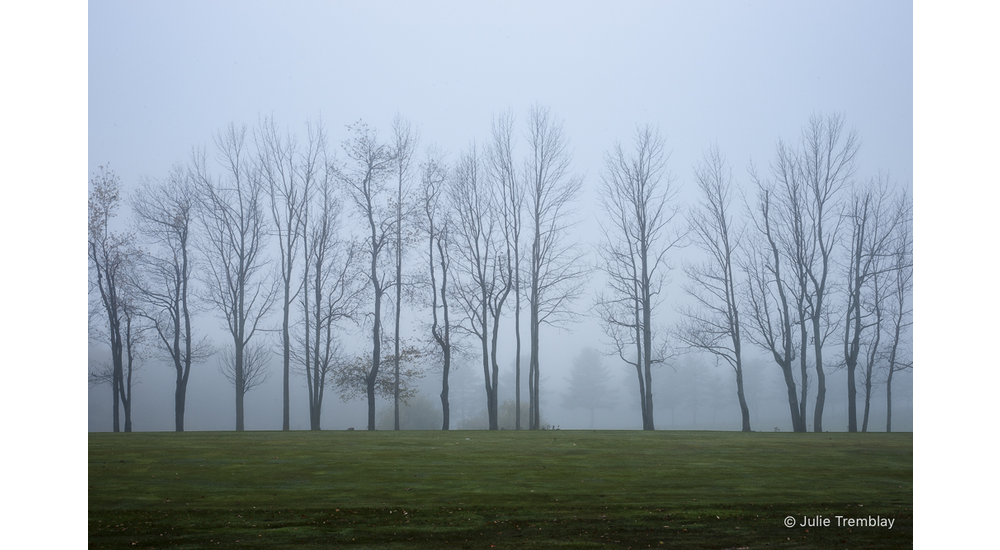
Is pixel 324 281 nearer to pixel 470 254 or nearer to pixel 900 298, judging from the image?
pixel 470 254

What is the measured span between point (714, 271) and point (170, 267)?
2475 cm

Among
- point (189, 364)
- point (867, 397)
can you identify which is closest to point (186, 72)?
point (189, 364)

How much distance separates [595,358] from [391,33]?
51.5 metres

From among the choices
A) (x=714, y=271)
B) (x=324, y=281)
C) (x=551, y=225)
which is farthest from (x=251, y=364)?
(x=714, y=271)

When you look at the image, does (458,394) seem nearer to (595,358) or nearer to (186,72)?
(595,358)

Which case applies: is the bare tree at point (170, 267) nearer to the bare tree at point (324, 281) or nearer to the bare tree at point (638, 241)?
the bare tree at point (324, 281)

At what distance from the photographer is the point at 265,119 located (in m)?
30.4

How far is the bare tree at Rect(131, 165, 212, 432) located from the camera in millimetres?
28156

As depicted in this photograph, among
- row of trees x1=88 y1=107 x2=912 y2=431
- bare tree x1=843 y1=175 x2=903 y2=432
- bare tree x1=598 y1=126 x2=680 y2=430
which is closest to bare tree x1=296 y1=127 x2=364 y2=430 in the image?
row of trees x1=88 y1=107 x2=912 y2=431

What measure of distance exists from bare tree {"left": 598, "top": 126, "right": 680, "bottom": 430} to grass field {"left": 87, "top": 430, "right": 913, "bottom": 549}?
1267 centimetres

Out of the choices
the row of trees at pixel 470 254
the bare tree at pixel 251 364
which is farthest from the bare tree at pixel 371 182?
the bare tree at pixel 251 364

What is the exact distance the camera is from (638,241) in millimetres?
27312

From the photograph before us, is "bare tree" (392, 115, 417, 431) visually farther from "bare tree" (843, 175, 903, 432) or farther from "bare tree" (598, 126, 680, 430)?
"bare tree" (843, 175, 903, 432)

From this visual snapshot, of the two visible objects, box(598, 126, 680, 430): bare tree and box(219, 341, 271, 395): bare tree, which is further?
box(219, 341, 271, 395): bare tree
